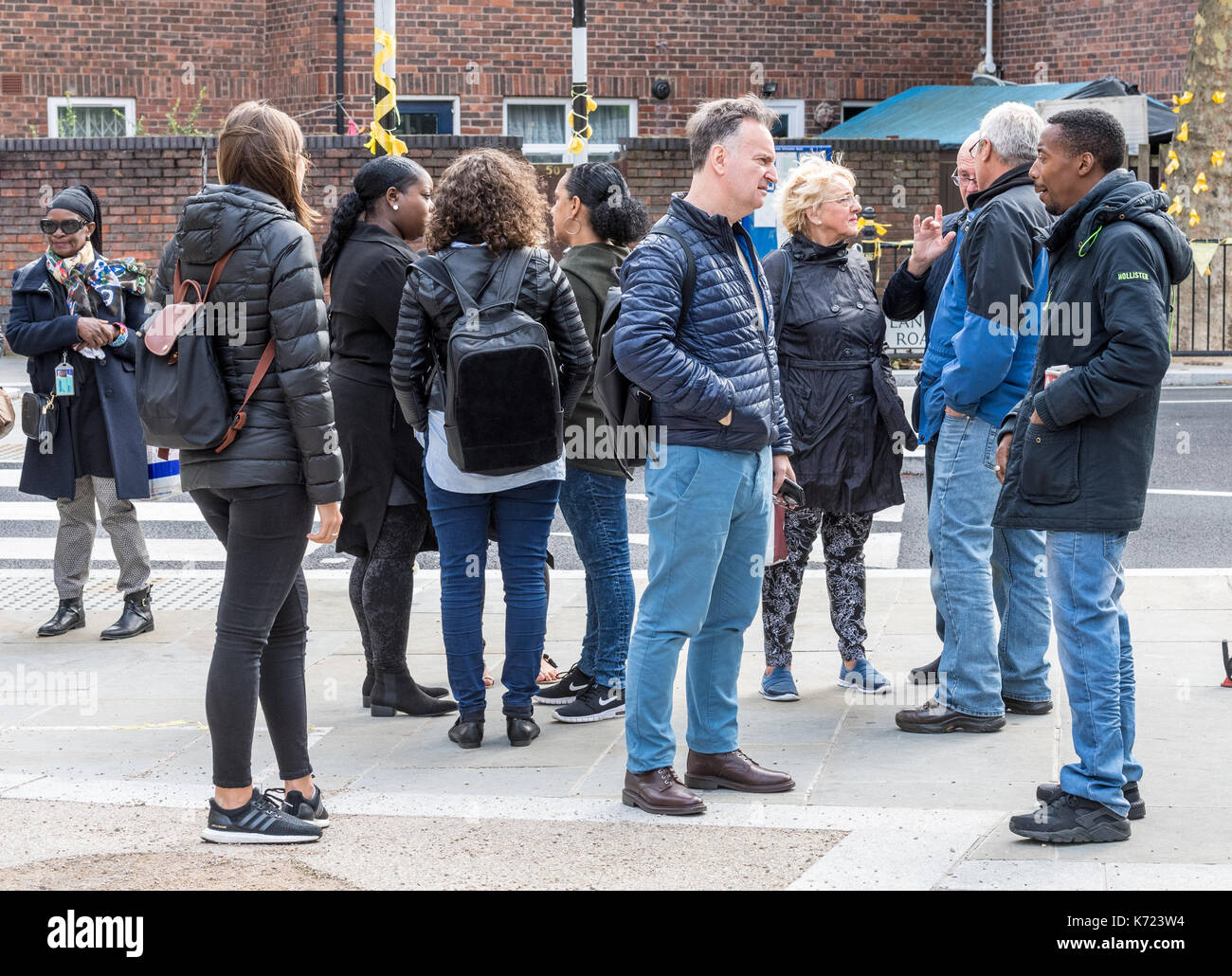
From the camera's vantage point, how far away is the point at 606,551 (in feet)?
19.5

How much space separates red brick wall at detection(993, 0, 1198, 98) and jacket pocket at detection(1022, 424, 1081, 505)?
18770 mm

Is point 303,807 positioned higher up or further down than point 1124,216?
further down

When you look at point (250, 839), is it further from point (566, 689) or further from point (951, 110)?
A: point (951, 110)

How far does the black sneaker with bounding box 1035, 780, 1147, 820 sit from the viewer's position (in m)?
4.43

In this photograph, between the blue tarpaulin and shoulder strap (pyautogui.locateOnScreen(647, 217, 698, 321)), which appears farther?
the blue tarpaulin

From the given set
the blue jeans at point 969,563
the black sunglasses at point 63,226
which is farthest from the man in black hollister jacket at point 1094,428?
the black sunglasses at point 63,226

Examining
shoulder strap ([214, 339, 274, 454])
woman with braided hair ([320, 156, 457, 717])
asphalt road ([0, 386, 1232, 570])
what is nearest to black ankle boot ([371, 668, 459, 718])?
woman with braided hair ([320, 156, 457, 717])

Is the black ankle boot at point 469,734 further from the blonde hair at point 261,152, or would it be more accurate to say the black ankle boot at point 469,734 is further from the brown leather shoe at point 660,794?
the blonde hair at point 261,152

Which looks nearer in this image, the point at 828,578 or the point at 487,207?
the point at 487,207

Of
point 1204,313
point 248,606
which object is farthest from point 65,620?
point 1204,313

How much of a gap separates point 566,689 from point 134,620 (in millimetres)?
2367

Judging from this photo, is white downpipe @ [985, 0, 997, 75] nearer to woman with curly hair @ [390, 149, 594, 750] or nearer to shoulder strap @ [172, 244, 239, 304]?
woman with curly hair @ [390, 149, 594, 750]

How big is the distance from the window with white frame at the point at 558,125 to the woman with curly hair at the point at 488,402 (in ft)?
54.7

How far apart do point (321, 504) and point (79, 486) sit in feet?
11.3
